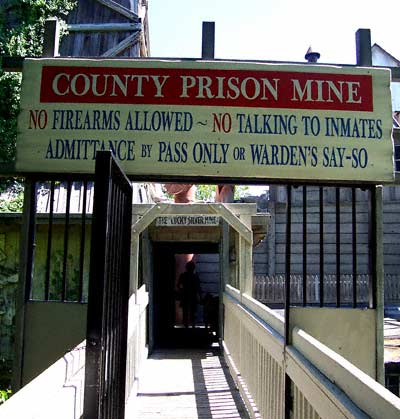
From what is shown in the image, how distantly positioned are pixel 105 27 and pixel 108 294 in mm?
13332

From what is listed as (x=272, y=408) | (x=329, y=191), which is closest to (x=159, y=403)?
(x=272, y=408)

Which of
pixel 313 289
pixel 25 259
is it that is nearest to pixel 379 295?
pixel 25 259

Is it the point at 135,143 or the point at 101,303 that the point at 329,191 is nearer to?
the point at 135,143

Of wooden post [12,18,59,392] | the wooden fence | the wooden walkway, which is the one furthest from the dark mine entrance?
wooden post [12,18,59,392]

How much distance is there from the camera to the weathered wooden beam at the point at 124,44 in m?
13.9

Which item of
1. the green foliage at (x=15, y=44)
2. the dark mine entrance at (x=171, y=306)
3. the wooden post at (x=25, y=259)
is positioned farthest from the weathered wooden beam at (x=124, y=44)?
the wooden post at (x=25, y=259)

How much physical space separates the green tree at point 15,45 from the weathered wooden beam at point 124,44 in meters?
4.38

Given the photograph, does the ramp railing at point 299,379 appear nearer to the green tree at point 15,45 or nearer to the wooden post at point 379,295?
the wooden post at point 379,295

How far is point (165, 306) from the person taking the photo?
572 inches

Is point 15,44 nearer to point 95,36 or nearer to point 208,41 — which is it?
point 208,41

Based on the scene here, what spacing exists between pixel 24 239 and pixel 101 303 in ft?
6.01

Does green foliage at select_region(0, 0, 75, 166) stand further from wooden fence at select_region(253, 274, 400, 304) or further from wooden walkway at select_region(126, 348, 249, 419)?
wooden fence at select_region(253, 274, 400, 304)

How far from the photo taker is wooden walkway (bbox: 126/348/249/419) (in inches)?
227

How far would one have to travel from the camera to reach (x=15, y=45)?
27.1 ft
